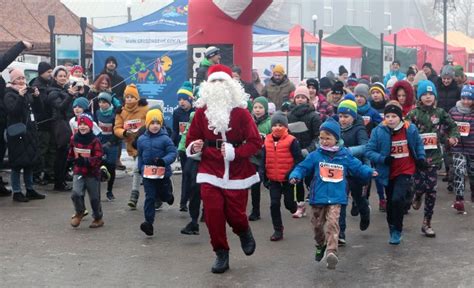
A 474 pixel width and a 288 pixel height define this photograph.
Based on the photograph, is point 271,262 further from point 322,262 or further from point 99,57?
point 99,57

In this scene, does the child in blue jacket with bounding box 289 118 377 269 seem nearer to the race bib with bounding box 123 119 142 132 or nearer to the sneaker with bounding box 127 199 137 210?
the sneaker with bounding box 127 199 137 210

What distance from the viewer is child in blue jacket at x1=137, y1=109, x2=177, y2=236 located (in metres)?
9.02

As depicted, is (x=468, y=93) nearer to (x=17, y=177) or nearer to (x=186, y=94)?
(x=186, y=94)

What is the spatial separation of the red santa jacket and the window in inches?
2663

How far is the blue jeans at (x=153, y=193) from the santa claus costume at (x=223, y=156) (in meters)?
1.58

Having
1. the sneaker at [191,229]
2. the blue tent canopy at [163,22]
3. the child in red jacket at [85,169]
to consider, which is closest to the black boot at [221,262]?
the sneaker at [191,229]

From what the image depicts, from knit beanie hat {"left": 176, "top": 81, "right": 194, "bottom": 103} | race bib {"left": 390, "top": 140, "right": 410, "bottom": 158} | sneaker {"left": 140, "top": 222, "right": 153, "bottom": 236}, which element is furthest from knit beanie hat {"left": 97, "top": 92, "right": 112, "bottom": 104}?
race bib {"left": 390, "top": 140, "right": 410, "bottom": 158}

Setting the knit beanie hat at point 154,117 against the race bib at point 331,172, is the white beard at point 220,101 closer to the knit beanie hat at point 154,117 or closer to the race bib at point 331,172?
the race bib at point 331,172

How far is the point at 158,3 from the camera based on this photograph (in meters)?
44.6

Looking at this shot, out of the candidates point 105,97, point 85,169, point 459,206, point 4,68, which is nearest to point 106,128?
point 105,97

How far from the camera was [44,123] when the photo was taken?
1241 centimetres

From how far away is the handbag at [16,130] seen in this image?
1117cm

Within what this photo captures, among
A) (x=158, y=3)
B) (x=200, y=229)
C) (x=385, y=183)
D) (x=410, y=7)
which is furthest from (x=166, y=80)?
(x=410, y=7)

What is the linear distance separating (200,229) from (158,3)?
3644 cm
